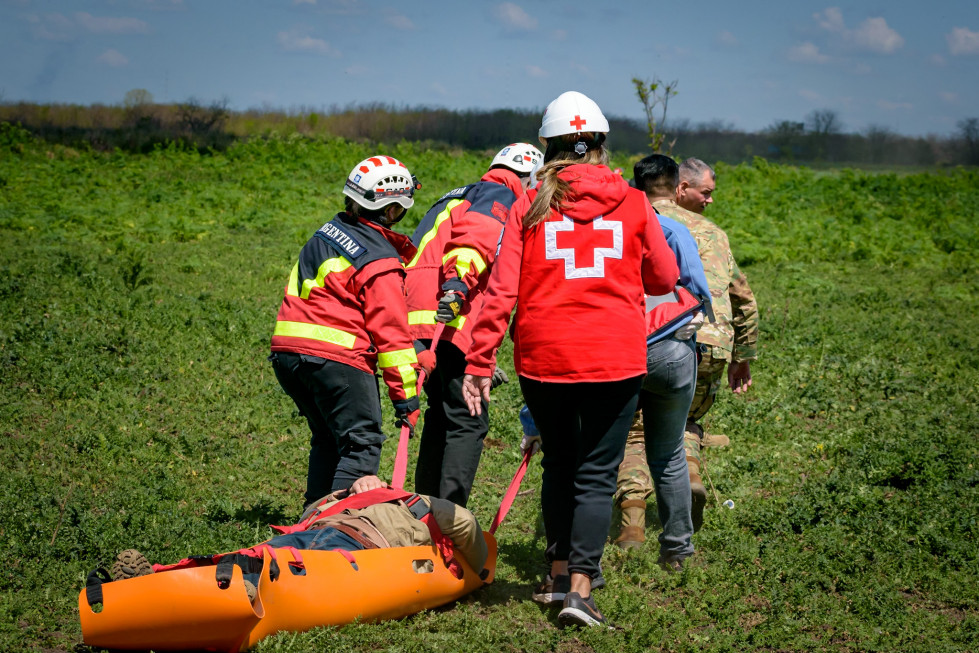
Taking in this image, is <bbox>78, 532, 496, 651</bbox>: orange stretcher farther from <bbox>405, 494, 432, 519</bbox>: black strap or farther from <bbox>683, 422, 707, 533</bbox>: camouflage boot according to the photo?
<bbox>683, 422, 707, 533</bbox>: camouflage boot

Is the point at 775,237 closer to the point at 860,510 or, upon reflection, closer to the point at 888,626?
the point at 860,510

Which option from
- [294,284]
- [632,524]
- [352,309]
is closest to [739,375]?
[632,524]

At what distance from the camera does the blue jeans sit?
14.9 feet

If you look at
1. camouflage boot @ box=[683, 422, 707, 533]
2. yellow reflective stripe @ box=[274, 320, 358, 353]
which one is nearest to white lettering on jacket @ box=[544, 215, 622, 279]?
yellow reflective stripe @ box=[274, 320, 358, 353]

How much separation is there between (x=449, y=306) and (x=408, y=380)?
23.1 inches

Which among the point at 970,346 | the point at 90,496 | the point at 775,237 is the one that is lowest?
the point at 90,496

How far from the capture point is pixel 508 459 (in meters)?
7.29

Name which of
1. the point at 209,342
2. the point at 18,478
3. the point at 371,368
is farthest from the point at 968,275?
the point at 18,478

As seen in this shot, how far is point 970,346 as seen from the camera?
10195 mm

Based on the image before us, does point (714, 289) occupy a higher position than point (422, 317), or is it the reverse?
point (714, 289)

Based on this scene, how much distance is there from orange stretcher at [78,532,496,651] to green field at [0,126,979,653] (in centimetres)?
11

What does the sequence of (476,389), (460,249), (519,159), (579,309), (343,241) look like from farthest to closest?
(519,159) → (460,249) → (343,241) → (476,389) → (579,309)

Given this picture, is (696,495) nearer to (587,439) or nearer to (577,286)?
(587,439)

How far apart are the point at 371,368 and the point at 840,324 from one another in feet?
25.5
